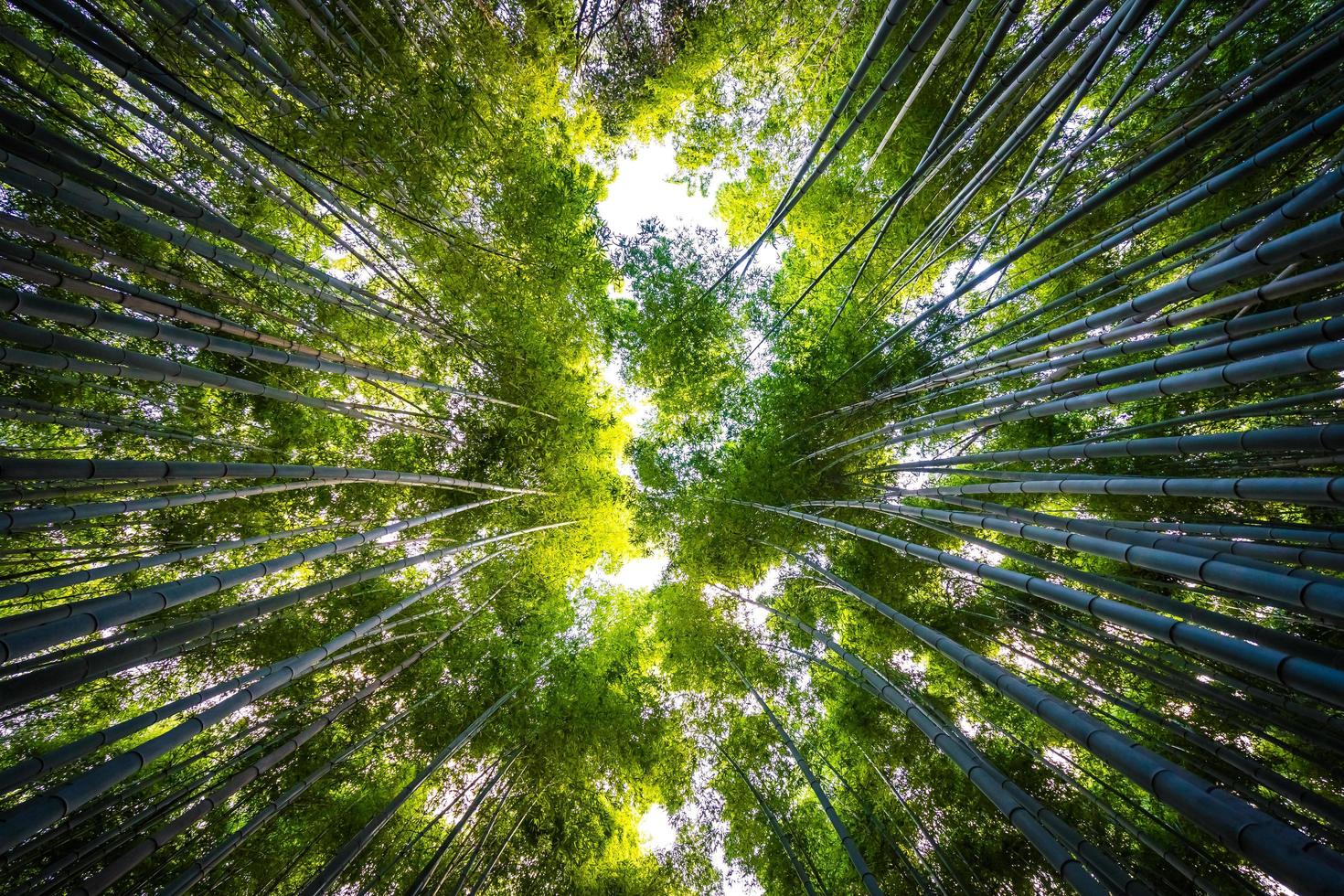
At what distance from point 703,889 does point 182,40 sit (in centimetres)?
963

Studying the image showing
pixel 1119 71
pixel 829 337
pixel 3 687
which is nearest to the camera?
pixel 3 687

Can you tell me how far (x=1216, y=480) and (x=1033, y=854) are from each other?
4995 mm

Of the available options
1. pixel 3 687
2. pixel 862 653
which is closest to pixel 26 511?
pixel 3 687

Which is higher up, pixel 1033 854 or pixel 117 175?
pixel 117 175

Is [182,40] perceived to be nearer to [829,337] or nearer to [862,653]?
[829,337]

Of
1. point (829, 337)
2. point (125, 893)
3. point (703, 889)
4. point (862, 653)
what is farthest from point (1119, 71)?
point (125, 893)

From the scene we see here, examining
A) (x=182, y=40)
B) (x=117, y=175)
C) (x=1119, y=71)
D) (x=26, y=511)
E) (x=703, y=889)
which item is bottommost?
(x=703, y=889)

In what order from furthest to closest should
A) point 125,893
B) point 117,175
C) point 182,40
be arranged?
point 125,893
point 182,40
point 117,175

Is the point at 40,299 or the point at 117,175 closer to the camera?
the point at 40,299

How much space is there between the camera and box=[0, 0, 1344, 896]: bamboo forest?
7.30 ft

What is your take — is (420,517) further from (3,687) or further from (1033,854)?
(1033,854)

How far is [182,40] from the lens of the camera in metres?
3.09

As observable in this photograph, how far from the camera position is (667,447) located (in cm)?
727

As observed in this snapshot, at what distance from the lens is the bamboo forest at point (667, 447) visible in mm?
2225
